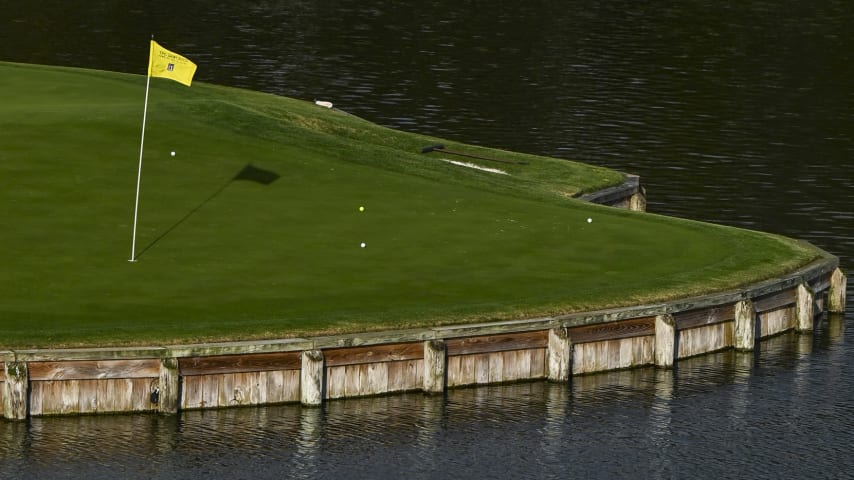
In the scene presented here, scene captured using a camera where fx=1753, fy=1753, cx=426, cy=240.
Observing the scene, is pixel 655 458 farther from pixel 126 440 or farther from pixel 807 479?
pixel 126 440

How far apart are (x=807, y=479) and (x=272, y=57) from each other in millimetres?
→ 85688

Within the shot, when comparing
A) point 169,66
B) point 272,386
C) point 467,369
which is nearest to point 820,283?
point 467,369

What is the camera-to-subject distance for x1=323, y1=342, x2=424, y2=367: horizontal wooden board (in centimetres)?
4078

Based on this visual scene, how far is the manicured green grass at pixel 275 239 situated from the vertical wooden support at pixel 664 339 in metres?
1.02

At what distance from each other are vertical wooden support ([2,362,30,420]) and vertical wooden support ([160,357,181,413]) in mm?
2837

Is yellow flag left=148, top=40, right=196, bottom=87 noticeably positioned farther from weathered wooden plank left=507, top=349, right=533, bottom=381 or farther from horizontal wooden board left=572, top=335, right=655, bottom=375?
horizontal wooden board left=572, top=335, right=655, bottom=375

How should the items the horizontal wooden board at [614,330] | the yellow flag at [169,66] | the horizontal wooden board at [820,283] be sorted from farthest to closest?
1. the horizontal wooden board at [820,283]
2. the yellow flag at [169,66]
3. the horizontal wooden board at [614,330]

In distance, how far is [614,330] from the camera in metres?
44.5

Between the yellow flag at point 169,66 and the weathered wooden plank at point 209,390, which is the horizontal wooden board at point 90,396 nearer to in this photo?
the weathered wooden plank at point 209,390

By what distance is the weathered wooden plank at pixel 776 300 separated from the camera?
4825cm

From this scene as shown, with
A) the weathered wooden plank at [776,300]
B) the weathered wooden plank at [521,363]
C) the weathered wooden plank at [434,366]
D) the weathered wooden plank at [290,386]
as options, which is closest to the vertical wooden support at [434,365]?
the weathered wooden plank at [434,366]

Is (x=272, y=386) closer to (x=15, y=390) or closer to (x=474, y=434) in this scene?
(x=474, y=434)

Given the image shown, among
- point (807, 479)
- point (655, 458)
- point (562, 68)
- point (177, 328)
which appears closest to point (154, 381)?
point (177, 328)

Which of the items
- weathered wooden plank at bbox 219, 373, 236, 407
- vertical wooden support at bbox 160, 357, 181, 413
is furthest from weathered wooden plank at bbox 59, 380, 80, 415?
weathered wooden plank at bbox 219, 373, 236, 407
